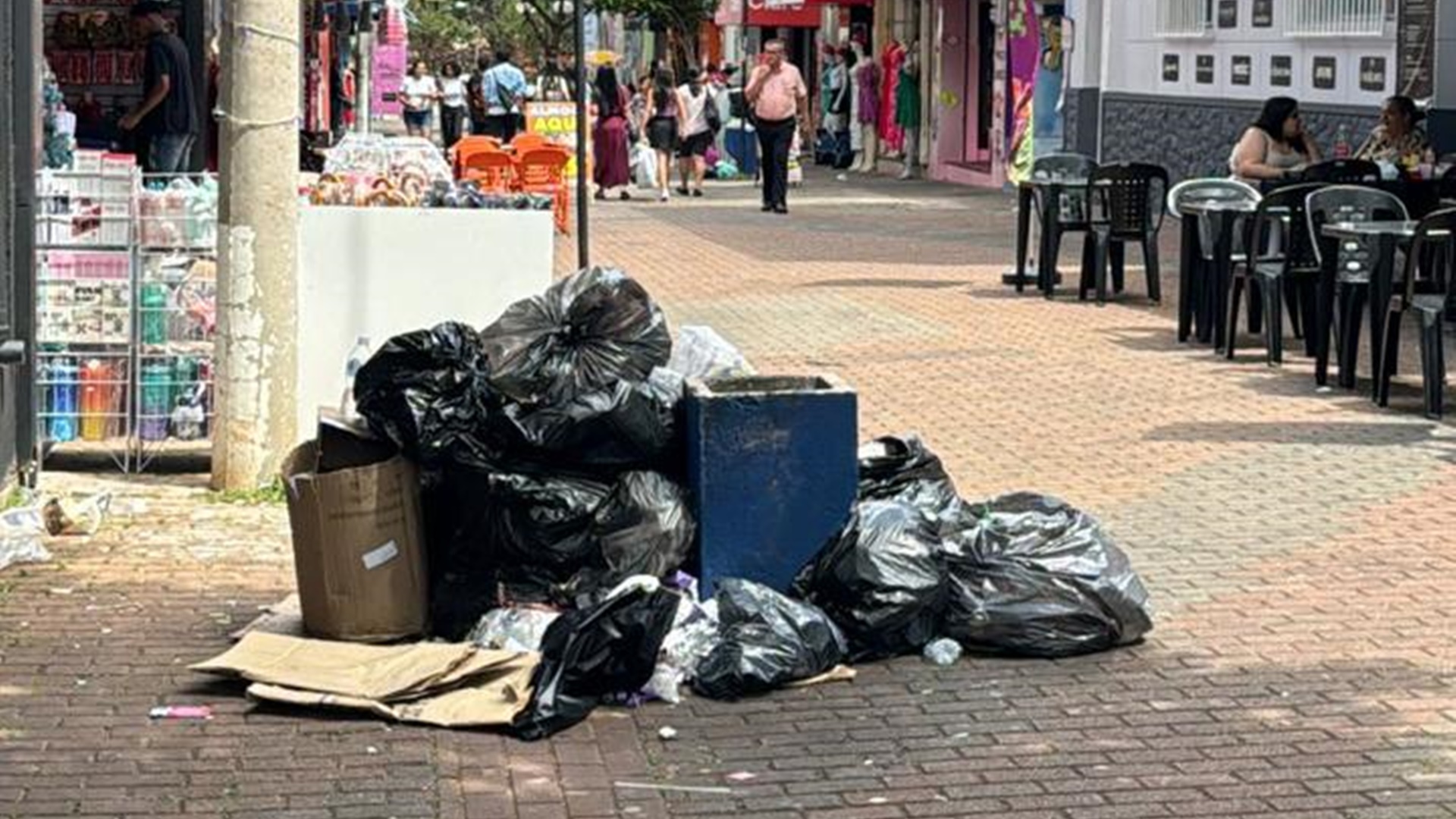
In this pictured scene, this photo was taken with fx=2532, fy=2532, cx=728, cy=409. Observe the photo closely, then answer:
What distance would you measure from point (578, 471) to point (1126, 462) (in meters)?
4.00

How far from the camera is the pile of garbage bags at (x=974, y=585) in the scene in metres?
7.71

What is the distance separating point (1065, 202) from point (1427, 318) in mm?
5781

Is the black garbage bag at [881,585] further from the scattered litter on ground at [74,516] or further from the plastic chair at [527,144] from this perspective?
the plastic chair at [527,144]

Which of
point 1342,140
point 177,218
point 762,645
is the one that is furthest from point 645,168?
point 762,645

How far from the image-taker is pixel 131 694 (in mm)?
7348

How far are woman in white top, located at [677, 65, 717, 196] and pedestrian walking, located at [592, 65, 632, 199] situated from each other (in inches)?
30.2

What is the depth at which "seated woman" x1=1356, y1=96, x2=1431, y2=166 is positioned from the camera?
17469 millimetres

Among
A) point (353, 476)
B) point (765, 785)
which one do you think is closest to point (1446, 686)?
point (765, 785)

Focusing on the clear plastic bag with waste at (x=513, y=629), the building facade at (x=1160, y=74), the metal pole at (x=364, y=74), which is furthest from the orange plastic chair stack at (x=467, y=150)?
the clear plastic bag with waste at (x=513, y=629)

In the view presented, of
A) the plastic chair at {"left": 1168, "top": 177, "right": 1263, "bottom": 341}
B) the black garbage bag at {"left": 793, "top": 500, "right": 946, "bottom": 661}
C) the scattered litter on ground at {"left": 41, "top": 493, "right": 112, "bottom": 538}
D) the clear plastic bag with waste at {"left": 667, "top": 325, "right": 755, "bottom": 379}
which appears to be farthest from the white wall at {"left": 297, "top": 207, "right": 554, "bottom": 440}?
the plastic chair at {"left": 1168, "top": 177, "right": 1263, "bottom": 341}

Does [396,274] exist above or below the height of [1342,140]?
below

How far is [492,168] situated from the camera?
2238 cm

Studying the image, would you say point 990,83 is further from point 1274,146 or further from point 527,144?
point 1274,146

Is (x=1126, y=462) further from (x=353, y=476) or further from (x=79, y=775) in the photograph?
(x=79, y=775)
